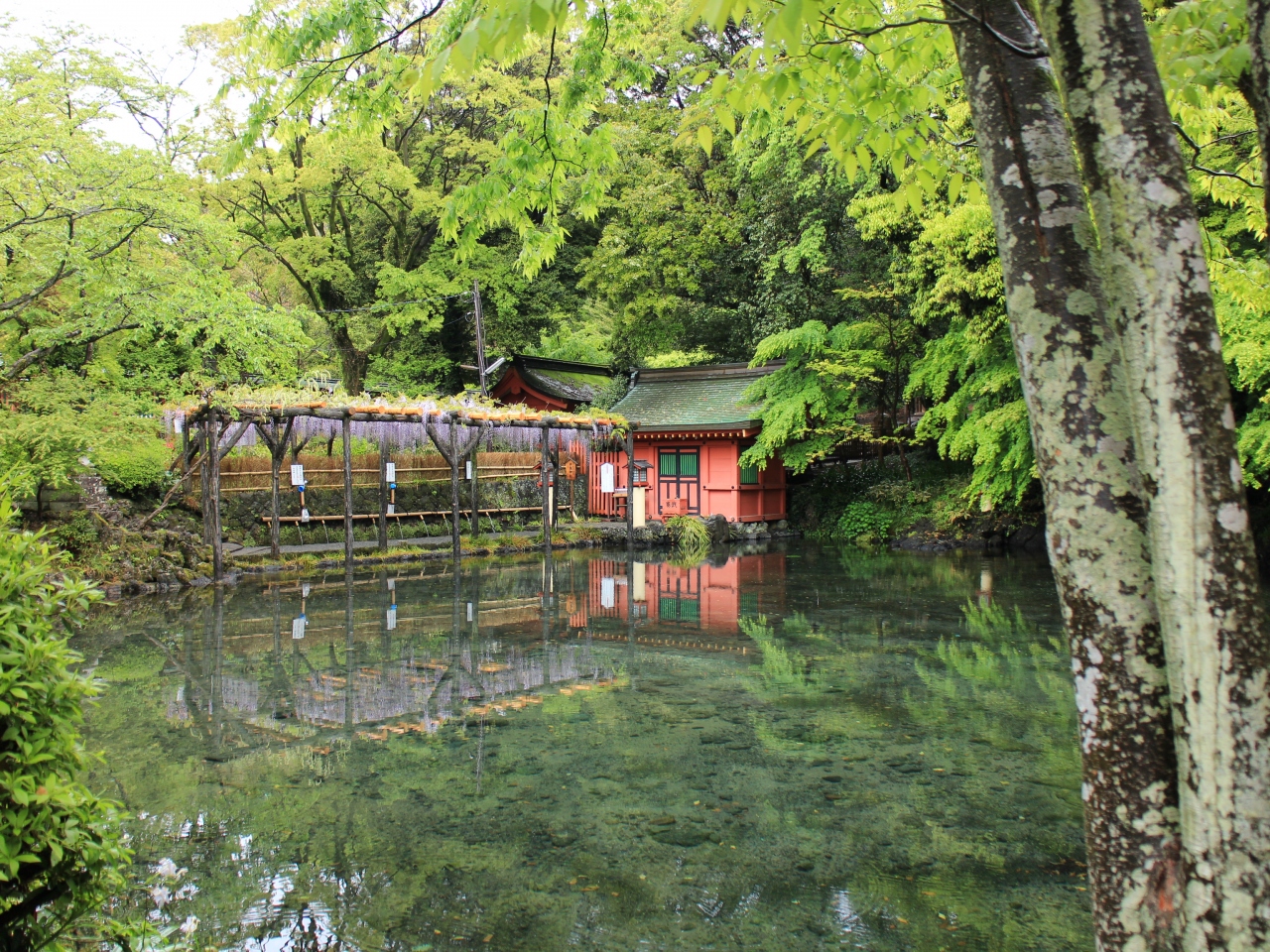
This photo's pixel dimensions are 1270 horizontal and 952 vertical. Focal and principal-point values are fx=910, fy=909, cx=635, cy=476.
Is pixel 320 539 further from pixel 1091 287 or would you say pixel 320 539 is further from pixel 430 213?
pixel 1091 287

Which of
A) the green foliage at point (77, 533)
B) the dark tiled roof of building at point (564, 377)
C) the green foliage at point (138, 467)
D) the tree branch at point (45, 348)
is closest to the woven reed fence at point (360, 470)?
the green foliage at point (138, 467)

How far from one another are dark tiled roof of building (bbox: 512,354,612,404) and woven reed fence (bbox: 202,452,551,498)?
6.89ft

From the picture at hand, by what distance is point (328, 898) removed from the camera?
3730mm

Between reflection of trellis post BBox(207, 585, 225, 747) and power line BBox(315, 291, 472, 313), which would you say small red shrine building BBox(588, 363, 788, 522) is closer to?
power line BBox(315, 291, 472, 313)

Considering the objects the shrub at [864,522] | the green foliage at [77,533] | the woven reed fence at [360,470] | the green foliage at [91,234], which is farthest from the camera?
the shrub at [864,522]

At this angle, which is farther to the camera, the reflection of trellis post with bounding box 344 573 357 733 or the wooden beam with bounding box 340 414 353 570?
the wooden beam with bounding box 340 414 353 570

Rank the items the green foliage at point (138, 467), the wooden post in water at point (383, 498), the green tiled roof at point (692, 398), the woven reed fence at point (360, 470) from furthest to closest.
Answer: the green tiled roof at point (692, 398)
the woven reed fence at point (360, 470)
the wooden post in water at point (383, 498)
the green foliage at point (138, 467)

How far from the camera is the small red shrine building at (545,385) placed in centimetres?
2520

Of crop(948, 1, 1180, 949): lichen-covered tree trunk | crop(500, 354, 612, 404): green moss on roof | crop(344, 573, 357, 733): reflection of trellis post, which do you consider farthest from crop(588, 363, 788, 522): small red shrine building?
crop(948, 1, 1180, 949): lichen-covered tree trunk

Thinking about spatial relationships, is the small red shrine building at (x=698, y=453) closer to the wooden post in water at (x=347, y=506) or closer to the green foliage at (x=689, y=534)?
the green foliage at (x=689, y=534)

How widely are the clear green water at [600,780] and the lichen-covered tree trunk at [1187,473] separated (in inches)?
65.5

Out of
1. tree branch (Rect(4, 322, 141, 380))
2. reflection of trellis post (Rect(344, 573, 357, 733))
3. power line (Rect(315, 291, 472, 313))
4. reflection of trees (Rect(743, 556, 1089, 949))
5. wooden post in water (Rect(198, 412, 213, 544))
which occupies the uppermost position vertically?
power line (Rect(315, 291, 472, 313))

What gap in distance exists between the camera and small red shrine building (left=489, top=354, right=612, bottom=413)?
25203 mm

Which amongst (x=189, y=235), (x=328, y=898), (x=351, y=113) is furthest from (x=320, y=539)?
(x=328, y=898)
